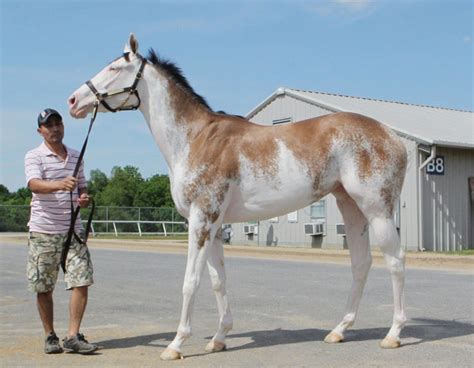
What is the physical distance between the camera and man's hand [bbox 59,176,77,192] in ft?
21.7

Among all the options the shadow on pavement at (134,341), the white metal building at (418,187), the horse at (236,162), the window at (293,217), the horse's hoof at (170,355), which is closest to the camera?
the horse's hoof at (170,355)

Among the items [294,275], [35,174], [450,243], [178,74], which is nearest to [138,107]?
[178,74]

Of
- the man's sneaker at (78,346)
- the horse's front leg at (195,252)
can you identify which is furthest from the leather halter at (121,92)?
the man's sneaker at (78,346)

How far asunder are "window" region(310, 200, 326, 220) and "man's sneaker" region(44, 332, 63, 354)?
A: 2232cm

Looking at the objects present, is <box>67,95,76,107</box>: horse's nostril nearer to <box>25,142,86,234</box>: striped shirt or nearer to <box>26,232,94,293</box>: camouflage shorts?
<box>25,142,86,234</box>: striped shirt

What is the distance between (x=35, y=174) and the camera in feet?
22.5

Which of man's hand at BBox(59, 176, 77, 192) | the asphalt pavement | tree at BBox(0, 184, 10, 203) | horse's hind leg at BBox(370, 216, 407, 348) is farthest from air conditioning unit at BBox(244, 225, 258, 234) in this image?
tree at BBox(0, 184, 10, 203)

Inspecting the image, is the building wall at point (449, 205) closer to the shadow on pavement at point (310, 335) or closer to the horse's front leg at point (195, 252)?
the shadow on pavement at point (310, 335)

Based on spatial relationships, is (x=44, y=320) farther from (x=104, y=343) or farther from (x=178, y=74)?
(x=178, y=74)

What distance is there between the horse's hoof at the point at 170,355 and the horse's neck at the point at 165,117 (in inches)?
71.1

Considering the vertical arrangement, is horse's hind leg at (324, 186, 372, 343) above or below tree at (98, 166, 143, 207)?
below

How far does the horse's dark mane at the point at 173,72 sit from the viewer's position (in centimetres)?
723

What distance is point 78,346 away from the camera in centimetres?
664

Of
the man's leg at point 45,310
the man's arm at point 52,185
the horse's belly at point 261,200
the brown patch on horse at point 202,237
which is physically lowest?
the man's leg at point 45,310
